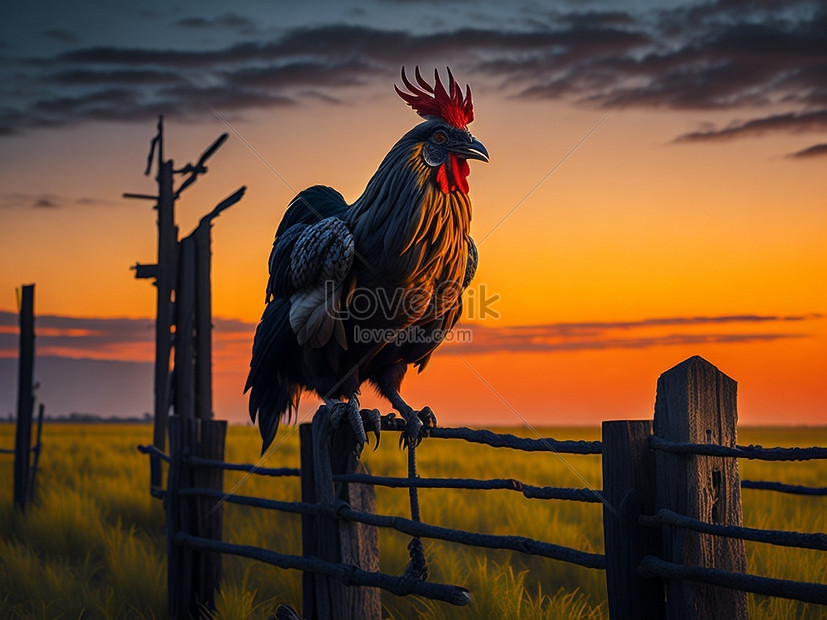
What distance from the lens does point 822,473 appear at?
1274cm

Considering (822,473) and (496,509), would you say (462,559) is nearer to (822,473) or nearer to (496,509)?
(496,509)

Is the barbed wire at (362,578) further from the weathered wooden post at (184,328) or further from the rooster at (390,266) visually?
the weathered wooden post at (184,328)

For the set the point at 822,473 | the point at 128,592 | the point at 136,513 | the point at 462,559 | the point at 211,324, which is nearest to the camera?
the point at 128,592

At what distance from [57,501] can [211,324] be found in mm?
2225

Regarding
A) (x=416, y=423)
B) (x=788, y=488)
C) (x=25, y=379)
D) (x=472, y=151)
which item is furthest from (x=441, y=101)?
(x=25, y=379)

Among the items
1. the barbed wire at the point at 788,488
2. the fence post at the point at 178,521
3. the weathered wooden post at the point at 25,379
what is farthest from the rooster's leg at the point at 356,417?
the weathered wooden post at the point at 25,379

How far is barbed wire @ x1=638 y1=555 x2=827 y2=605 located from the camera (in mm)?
2344

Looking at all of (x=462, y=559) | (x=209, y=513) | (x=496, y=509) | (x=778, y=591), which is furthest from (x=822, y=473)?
(x=778, y=591)

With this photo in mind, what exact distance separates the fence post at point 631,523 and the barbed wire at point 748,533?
0.12 m

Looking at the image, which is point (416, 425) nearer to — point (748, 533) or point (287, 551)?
point (748, 533)

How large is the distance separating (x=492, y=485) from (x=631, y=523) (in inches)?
32.3

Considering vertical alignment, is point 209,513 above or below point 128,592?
above

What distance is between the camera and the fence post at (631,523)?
8.95ft

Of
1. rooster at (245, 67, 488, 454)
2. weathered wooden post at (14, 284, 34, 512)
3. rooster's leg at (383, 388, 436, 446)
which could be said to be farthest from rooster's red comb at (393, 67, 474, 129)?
weathered wooden post at (14, 284, 34, 512)
